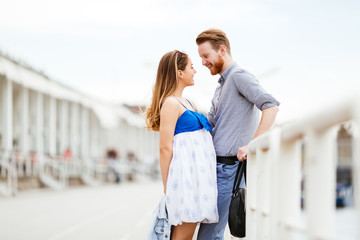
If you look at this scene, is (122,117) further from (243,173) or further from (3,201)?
(243,173)

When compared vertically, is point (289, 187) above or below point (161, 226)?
above

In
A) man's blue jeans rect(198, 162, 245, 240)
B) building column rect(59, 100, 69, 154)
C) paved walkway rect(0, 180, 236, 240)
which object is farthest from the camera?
building column rect(59, 100, 69, 154)

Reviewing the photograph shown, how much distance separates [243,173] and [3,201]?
1443cm

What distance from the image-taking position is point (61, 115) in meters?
32.4

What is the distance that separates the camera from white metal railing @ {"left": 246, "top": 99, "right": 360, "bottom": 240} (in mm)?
1610

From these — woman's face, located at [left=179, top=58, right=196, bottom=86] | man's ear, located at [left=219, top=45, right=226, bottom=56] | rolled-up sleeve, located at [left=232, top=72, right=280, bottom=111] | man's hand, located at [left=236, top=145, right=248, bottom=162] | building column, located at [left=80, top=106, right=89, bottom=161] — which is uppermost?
man's ear, located at [left=219, top=45, right=226, bottom=56]

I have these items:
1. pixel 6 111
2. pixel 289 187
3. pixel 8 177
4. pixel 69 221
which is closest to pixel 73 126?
pixel 6 111

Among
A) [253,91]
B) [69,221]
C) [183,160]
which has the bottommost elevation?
[69,221]

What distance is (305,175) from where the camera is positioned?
1848 millimetres

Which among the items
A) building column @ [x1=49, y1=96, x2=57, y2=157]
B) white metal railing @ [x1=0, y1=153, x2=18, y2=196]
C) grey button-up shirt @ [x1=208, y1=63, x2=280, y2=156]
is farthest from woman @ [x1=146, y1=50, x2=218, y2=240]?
building column @ [x1=49, y1=96, x2=57, y2=157]

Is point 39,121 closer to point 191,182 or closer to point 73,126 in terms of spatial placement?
point 73,126

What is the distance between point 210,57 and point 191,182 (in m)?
0.87

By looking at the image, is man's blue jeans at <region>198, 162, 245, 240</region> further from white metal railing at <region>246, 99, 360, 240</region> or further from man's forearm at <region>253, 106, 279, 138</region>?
white metal railing at <region>246, 99, 360, 240</region>

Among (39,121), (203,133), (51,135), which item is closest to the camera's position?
(203,133)
